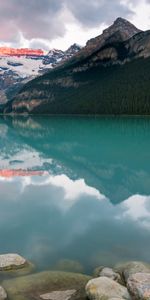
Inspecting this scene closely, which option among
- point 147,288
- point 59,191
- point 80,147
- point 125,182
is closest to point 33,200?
point 59,191

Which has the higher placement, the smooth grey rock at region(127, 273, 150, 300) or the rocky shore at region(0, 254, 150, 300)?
the smooth grey rock at region(127, 273, 150, 300)

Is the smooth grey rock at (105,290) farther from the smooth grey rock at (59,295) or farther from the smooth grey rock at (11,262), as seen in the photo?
the smooth grey rock at (11,262)

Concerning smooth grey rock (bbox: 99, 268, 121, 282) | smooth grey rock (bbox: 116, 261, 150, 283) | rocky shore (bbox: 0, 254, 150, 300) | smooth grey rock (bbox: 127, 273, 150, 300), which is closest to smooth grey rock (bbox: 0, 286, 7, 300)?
rocky shore (bbox: 0, 254, 150, 300)

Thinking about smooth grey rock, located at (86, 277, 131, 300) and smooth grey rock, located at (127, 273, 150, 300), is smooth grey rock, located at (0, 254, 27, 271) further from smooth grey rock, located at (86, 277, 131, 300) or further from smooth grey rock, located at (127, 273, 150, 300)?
smooth grey rock, located at (127, 273, 150, 300)

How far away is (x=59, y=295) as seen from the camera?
679 inches

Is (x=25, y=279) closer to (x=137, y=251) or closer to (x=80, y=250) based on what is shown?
(x=80, y=250)

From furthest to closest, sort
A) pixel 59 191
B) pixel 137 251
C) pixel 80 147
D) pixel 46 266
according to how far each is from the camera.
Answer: pixel 80 147, pixel 59 191, pixel 137 251, pixel 46 266

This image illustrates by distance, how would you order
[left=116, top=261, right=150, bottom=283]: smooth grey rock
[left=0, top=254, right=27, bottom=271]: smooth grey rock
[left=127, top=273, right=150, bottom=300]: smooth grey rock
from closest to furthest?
[left=127, top=273, right=150, bottom=300]: smooth grey rock → [left=116, top=261, right=150, bottom=283]: smooth grey rock → [left=0, top=254, right=27, bottom=271]: smooth grey rock

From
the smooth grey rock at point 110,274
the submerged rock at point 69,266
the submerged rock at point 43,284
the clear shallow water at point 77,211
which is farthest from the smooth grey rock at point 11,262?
the smooth grey rock at point 110,274

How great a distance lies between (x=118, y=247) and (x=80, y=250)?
225cm

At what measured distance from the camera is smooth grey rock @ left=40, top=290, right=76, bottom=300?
55.7ft

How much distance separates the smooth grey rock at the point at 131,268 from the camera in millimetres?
18359

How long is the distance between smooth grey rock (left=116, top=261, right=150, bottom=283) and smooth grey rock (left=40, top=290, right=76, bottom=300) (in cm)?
263

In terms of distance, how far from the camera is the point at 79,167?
183ft
